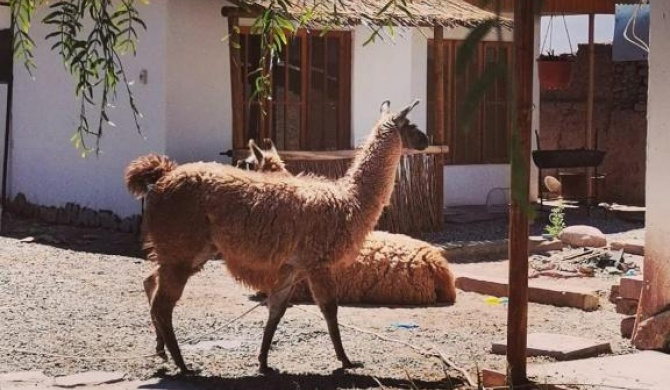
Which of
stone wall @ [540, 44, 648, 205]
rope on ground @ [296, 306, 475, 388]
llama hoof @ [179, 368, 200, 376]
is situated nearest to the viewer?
rope on ground @ [296, 306, 475, 388]

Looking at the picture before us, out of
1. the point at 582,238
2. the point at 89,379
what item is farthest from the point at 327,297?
the point at 582,238

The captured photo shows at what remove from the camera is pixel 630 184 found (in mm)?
20391

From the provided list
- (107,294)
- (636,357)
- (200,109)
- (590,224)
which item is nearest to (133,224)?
(200,109)

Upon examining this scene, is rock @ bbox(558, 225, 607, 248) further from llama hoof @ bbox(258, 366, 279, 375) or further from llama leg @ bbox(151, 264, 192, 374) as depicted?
llama leg @ bbox(151, 264, 192, 374)

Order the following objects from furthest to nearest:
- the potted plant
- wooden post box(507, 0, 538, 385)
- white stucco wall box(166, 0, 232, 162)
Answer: the potted plant < white stucco wall box(166, 0, 232, 162) < wooden post box(507, 0, 538, 385)

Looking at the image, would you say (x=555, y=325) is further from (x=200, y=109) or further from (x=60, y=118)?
(x=60, y=118)

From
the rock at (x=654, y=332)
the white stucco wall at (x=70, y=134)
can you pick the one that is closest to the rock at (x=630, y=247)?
the white stucco wall at (x=70, y=134)

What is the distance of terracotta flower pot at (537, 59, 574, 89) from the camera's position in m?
17.4

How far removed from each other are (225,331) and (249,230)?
5.46 feet

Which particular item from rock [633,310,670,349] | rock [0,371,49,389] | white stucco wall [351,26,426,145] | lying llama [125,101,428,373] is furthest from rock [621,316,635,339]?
white stucco wall [351,26,426,145]

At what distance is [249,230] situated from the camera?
7652mm

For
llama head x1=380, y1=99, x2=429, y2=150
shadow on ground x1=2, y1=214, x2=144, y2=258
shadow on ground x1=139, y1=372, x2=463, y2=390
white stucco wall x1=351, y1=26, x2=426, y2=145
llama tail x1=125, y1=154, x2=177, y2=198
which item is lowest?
shadow on ground x1=139, y1=372, x2=463, y2=390

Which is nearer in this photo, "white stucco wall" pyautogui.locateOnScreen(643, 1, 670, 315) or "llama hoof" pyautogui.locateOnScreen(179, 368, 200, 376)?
"llama hoof" pyautogui.locateOnScreen(179, 368, 200, 376)

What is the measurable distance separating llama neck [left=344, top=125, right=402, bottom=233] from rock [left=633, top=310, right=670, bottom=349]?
1849 millimetres
